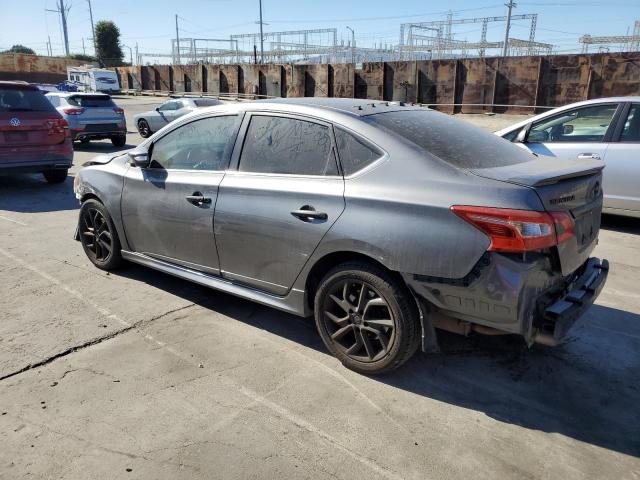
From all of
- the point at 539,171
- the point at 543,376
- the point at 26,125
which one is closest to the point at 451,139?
the point at 539,171

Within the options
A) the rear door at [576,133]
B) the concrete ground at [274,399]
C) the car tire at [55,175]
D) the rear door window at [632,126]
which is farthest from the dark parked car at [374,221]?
the car tire at [55,175]

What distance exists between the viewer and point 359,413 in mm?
2895

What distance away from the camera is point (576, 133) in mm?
6750

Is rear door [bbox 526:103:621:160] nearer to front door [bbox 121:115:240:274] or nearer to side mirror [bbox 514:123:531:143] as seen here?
side mirror [bbox 514:123:531:143]

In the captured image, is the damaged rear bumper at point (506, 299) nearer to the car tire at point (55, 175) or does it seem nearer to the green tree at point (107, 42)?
the car tire at point (55, 175)

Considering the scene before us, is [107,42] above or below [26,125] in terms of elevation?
above

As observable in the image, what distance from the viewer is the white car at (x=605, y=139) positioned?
6297mm

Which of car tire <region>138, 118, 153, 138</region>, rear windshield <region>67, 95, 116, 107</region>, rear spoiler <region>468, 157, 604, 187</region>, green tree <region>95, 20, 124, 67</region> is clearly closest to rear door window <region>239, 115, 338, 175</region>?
rear spoiler <region>468, 157, 604, 187</region>

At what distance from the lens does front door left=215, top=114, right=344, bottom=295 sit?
128 inches

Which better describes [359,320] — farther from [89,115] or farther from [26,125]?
[89,115]

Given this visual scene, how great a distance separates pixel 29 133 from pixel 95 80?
3816 centimetres

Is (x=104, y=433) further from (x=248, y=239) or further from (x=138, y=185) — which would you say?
(x=138, y=185)

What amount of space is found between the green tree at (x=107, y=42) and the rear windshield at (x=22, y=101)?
72.7 m

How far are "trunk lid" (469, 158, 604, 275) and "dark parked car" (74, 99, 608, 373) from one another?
13mm
